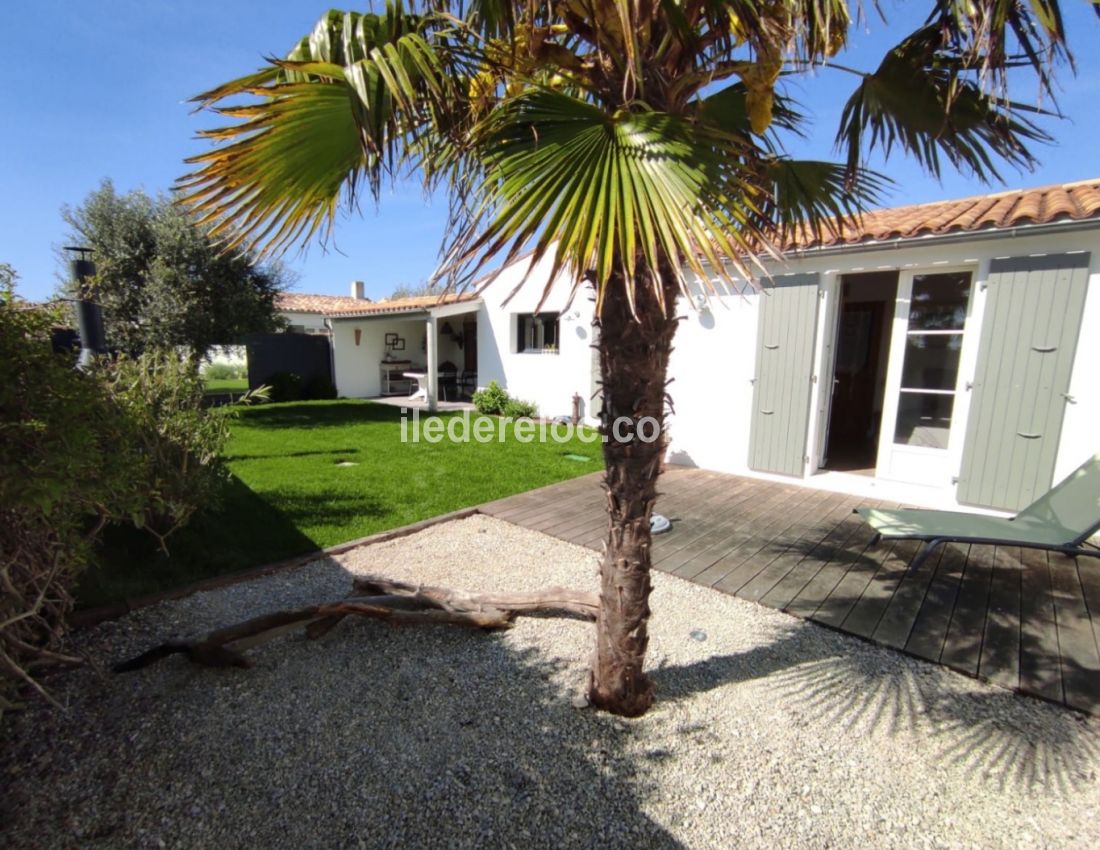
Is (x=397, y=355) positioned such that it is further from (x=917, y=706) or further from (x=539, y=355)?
(x=917, y=706)

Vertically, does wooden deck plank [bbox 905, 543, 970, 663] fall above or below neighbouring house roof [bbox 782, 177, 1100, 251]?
below

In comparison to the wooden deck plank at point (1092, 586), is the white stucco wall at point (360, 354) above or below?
above

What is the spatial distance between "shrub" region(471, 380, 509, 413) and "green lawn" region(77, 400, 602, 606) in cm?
250

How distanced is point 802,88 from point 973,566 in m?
4.46

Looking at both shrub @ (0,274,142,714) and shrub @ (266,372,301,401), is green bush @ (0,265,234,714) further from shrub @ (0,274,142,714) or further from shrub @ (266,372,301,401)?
shrub @ (266,372,301,401)

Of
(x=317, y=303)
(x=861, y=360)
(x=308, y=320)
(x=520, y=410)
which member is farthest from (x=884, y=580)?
(x=317, y=303)

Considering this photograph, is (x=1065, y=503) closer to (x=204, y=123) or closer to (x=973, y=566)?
(x=973, y=566)

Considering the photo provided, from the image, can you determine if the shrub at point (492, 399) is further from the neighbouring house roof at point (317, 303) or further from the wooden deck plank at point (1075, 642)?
the wooden deck plank at point (1075, 642)

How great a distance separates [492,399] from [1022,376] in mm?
10933

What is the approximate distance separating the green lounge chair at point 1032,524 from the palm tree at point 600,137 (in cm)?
304

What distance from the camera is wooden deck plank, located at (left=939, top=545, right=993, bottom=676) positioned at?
3201 mm

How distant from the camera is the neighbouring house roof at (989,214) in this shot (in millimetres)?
5082

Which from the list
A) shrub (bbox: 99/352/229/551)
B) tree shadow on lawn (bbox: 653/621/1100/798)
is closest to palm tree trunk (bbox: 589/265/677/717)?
tree shadow on lawn (bbox: 653/621/1100/798)

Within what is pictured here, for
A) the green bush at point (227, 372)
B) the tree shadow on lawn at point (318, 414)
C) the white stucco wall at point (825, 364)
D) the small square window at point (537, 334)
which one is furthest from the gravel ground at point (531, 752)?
the green bush at point (227, 372)
